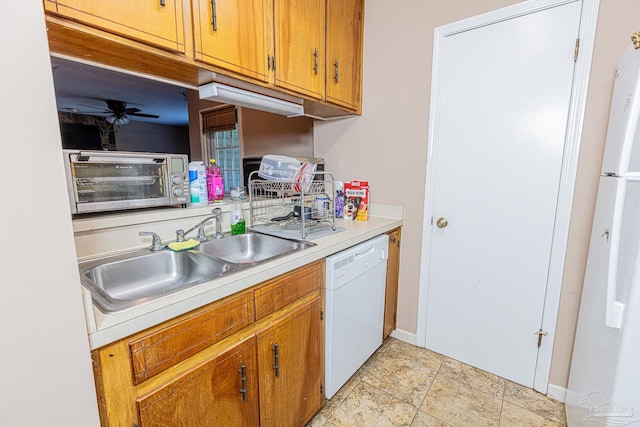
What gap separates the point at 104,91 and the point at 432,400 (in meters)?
5.57

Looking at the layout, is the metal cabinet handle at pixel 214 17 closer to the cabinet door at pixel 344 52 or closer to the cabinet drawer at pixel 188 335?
the cabinet door at pixel 344 52

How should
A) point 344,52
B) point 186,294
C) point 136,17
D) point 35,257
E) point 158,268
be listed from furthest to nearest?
point 344,52
point 158,268
point 136,17
point 186,294
point 35,257

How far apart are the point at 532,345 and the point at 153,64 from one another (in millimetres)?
2357

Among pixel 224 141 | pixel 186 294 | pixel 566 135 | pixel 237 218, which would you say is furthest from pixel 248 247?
pixel 224 141

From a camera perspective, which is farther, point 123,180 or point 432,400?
point 432,400

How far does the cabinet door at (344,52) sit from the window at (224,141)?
2082 mm

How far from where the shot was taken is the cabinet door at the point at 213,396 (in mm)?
778

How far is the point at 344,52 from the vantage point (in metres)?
1.83

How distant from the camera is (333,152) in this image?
7.41 ft

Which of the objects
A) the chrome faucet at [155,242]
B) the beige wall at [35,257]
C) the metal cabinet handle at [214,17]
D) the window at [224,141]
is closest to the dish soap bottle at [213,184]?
the chrome faucet at [155,242]

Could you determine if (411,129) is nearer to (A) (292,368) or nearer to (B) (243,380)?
(A) (292,368)

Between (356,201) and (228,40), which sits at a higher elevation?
(228,40)

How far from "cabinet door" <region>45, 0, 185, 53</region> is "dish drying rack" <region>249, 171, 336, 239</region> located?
27.9 inches

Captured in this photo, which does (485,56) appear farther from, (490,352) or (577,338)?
(490,352)
